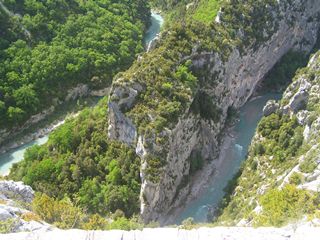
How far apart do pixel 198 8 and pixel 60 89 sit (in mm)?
27939

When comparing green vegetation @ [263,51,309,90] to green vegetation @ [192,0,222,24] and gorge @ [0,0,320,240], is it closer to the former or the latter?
gorge @ [0,0,320,240]

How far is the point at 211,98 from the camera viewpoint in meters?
61.0

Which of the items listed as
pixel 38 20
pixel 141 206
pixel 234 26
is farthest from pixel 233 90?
pixel 38 20

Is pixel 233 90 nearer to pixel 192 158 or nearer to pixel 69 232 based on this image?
pixel 192 158

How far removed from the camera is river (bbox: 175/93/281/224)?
55594 millimetres

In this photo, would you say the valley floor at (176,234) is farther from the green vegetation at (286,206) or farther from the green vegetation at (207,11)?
the green vegetation at (207,11)

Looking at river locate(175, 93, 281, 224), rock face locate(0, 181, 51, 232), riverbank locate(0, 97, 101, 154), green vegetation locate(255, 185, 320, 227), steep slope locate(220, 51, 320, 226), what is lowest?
river locate(175, 93, 281, 224)

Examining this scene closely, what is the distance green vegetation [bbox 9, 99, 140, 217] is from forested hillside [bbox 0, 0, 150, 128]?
1476 cm

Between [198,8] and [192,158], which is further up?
[198,8]

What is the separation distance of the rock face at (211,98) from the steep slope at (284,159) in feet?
7.02

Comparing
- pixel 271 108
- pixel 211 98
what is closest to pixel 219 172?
pixel 211 98

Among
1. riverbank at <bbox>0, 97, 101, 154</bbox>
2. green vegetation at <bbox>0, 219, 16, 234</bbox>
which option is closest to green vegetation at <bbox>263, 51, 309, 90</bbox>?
riverbank at <bbox>0, 97, 101, 154</bbox>

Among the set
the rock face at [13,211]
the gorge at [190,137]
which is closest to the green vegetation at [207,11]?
the gorge at [190,137]

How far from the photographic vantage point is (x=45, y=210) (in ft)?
103
